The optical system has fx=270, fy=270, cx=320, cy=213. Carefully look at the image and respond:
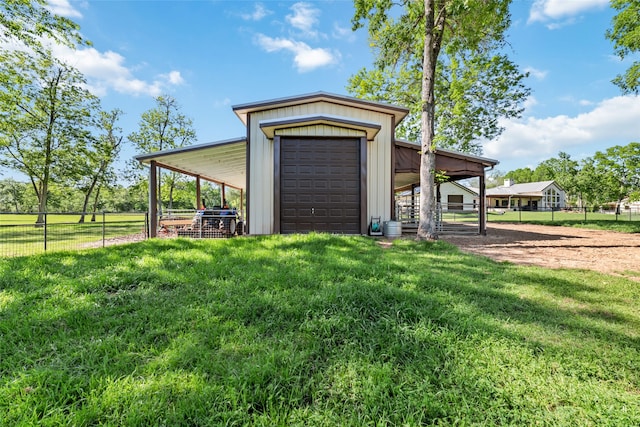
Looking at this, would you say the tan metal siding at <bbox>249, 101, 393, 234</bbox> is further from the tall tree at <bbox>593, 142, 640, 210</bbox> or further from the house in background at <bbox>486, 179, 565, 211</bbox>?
the house in background at <bbox>486, 179, 565, 211</bbox>

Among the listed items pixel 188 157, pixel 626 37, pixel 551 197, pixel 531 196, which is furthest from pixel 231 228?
pixel 551 197

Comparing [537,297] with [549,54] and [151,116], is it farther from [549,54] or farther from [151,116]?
[151,116]

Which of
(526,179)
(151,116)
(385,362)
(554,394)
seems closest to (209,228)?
(385,362)

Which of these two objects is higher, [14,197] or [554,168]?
[554,168]

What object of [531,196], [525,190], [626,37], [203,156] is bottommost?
[203,156]

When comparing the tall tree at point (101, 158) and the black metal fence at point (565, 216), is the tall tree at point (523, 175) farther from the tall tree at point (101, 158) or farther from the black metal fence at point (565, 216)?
the tall tree at point (101, 158)

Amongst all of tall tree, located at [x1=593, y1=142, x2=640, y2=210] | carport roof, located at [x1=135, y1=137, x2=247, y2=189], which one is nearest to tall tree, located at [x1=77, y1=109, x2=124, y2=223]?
carport roof, located at [x1=135, y1=137, x2=247, y2=189]

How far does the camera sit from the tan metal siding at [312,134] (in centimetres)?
884

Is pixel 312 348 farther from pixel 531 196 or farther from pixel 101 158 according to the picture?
pixel 531 196

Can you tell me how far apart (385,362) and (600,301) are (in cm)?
333

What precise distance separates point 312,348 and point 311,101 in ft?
27.2

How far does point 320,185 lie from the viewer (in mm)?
8766

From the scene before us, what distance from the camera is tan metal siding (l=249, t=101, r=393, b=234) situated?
884 cm

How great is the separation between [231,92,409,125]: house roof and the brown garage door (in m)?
1.22
